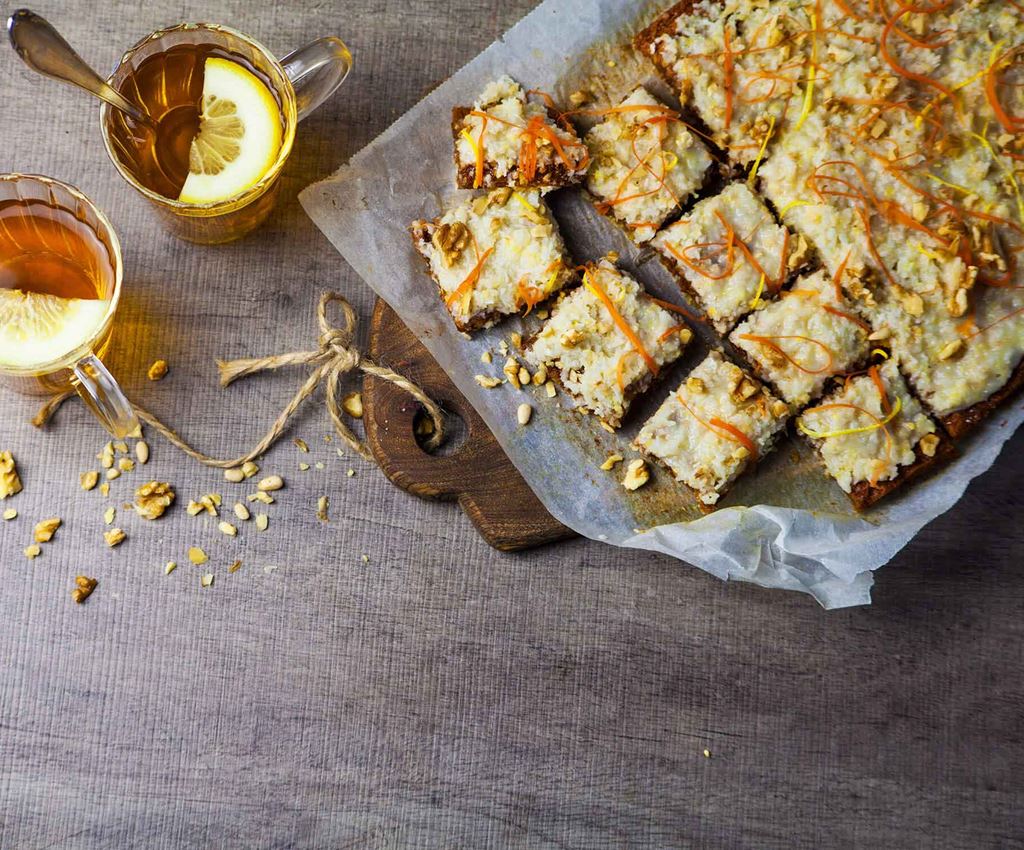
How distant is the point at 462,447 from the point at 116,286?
1.15 m

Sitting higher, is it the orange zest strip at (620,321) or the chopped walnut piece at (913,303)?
the orange zest strip at (620,321)

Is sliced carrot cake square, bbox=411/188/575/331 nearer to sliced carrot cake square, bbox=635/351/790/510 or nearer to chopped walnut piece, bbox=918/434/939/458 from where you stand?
sliced carrot cake square, bbox=635/351/790/510

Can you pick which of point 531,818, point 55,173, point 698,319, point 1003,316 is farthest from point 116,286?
point 1003,316

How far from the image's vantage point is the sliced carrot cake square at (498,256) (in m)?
2.81

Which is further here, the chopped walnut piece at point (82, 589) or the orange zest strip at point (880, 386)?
the chopped walnut piece at point (82, 589)

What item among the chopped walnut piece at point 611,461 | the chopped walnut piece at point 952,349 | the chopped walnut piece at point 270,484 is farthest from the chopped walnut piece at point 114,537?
the chopped walnut piece at point 952,349

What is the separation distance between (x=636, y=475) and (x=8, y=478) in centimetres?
204

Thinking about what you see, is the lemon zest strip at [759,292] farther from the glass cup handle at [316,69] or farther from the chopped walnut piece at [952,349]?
the glass cup handle at [316,69]

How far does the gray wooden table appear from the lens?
2.91 meters

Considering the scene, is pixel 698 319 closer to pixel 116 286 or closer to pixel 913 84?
pixel 913 84

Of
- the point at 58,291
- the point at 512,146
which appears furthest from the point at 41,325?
the point at 512,146

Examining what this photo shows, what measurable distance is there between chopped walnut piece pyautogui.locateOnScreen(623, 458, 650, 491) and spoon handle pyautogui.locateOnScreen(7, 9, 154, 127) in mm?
1891

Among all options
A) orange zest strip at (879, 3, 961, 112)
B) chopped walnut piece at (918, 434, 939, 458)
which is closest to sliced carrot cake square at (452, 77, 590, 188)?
orange zest strip at (879, 3, 961, 112)

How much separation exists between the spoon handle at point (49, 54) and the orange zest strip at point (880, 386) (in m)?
2.40
